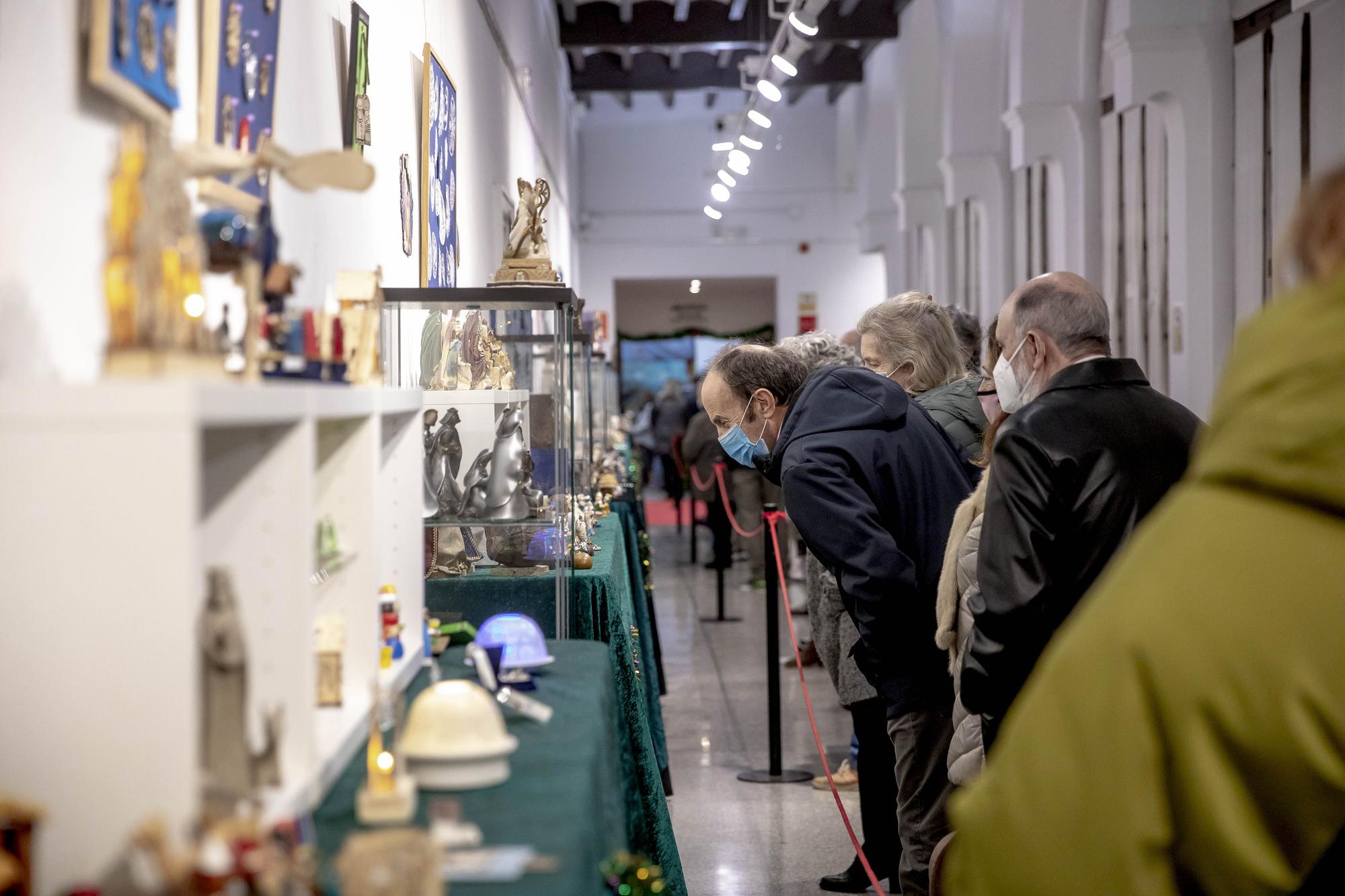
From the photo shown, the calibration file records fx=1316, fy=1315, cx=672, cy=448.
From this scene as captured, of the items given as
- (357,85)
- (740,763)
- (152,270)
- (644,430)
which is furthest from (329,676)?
(644,430)

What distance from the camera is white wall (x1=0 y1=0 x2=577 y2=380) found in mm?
1719

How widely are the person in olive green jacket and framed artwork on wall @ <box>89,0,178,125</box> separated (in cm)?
153

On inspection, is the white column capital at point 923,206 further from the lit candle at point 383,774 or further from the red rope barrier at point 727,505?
the lit candle at point 383,774

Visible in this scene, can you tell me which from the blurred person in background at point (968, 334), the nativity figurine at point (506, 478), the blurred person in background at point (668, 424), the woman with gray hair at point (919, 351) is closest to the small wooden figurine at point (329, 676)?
the nativity figurine at point (506, 478)

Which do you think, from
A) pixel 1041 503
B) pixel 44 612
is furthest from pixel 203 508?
pixel 1041 503

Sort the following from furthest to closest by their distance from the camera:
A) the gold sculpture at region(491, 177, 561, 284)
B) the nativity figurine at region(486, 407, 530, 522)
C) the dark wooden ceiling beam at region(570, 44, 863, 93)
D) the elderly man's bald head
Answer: the dark wooden ceiling beam at region(570, 44, 863, 93), the gold sculpture at region(491, 177, 561, 284), the nativity figurine at region(486, 407, 530, 522), the elderly man's bald head

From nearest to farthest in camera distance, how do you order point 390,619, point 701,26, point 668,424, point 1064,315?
point 390,619
point 1064,315
point 701,26
point 668,424

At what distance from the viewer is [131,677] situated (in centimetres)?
133

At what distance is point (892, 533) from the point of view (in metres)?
3.43

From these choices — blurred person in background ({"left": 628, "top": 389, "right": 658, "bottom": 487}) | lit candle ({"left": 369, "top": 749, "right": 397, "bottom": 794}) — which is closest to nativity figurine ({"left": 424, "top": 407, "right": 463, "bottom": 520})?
lit candle ({"left": 369, "top": 749, "right": 397, "bottom": 794})

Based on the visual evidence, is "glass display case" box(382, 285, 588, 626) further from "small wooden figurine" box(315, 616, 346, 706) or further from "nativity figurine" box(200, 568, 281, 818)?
"nativity figurine" box(200, 568, 281, 818)

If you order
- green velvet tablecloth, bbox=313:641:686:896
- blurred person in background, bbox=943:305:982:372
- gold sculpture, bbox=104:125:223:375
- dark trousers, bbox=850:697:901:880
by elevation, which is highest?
blurred person in background, bbox=943:305:982:372

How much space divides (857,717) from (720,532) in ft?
20.9

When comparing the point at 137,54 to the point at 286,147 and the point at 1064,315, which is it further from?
the point at 1064,315
